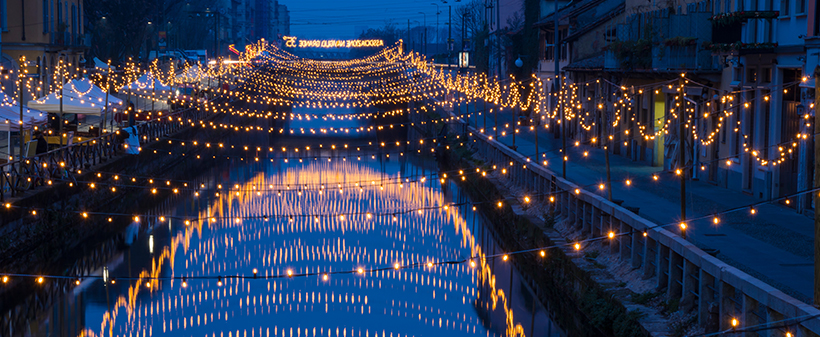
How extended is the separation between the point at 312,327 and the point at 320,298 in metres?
2.13

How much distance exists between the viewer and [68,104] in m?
29.5

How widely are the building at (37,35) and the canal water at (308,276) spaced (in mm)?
15085

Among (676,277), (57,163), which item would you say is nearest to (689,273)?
(676,277)

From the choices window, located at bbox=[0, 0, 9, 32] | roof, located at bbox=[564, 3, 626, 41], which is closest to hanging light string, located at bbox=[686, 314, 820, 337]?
roof, located at bbox=[564, 3, 626, 41]

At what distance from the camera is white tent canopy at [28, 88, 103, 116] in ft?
95.5

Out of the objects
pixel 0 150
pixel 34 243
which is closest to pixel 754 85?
pixel 34 243

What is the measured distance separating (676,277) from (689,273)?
57 cm

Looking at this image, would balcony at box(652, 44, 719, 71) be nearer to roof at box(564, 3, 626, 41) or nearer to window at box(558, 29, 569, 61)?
roof at box(564, 3, 626, 41)

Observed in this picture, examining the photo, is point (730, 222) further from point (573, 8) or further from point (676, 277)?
point (573, 8)

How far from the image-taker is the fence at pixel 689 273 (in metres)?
9.43

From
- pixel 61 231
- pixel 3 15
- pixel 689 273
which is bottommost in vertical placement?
pixel 61 231

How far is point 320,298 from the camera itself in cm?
2008

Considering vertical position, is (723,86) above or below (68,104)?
above

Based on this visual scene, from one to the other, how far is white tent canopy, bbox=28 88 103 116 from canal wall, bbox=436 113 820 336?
623 inches
